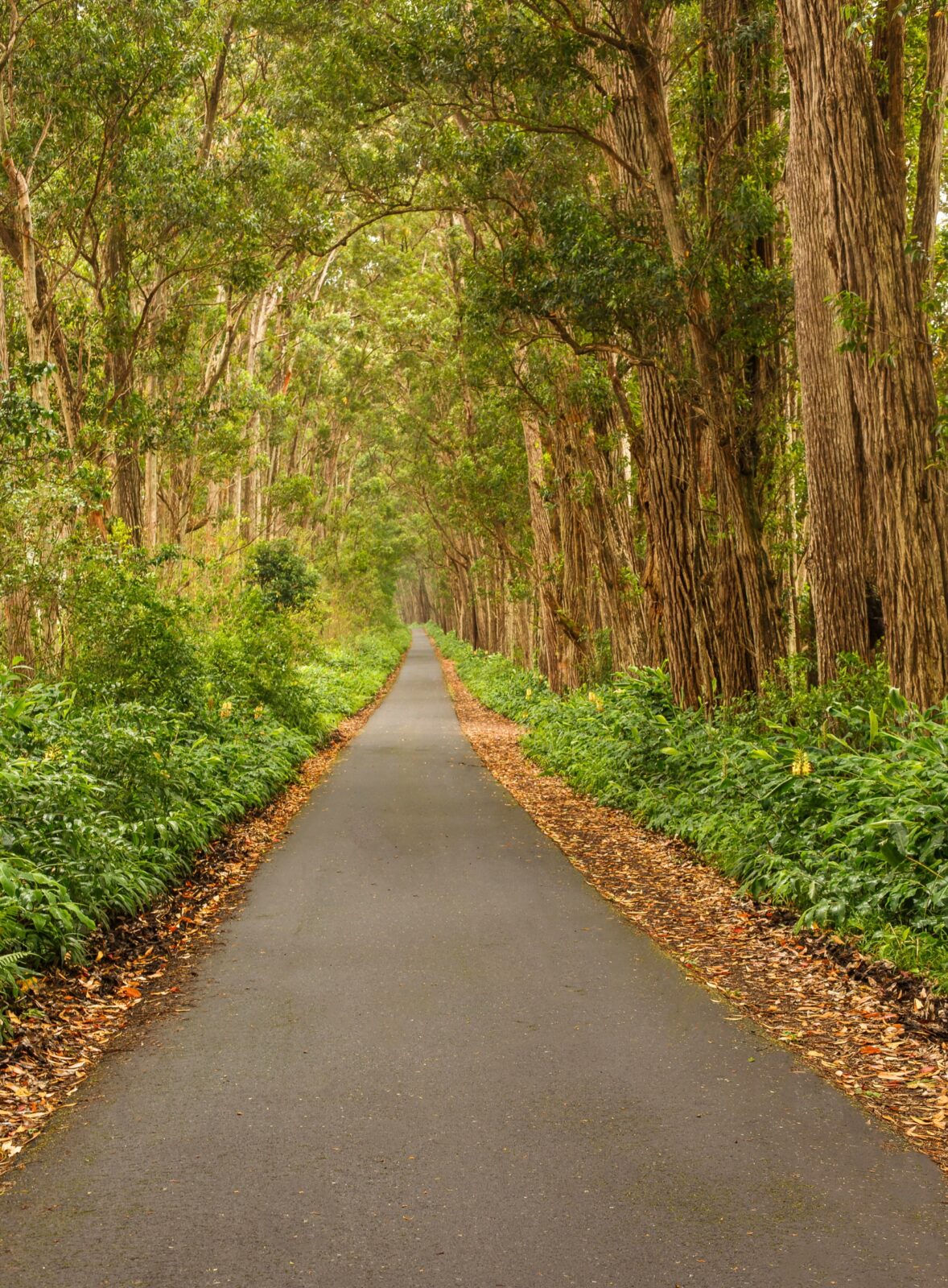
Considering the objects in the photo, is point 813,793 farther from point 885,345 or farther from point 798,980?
point 885,345

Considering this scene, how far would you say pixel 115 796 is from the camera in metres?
8.42

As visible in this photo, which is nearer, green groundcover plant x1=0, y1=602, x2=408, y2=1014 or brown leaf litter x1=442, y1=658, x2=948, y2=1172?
brown leaf litter x1=442, y1=658, x2=948, y2=1172

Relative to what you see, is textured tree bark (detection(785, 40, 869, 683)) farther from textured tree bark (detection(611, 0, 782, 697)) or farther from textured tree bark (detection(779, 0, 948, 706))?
textured tree bark (detection(611, 0, 782, 697))

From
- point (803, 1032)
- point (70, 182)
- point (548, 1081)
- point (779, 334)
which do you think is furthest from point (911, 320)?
point (70, 182)

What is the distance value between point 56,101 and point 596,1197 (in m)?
14.7

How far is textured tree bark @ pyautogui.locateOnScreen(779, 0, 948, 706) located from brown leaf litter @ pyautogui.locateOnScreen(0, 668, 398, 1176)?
5.50 m

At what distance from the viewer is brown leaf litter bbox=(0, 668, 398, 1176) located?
463 cm

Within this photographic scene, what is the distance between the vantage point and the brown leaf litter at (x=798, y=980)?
15.5 feet

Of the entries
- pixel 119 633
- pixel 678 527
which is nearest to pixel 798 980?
pixel 119 633

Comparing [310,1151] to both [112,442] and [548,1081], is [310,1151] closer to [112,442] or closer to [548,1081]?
[548,1081]

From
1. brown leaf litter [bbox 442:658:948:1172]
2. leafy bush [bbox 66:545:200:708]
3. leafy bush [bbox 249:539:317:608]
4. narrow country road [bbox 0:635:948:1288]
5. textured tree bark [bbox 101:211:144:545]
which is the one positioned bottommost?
brown leaf litter [bbox 442:658:948:1172]

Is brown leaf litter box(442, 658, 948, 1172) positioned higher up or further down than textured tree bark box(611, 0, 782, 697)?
further down

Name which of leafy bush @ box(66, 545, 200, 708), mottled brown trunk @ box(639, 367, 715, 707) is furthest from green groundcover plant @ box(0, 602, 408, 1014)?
mottled brown trunk @ box(639, 367, 715, 707)

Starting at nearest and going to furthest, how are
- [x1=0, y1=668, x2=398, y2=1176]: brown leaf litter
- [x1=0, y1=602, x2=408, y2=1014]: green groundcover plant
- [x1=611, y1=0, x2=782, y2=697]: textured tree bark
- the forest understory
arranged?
[x1=0, y1=668, x2=398, y2=1176]: brown leaf litter < [x1=0, y1=602, x2=408, y2=1014]: green groundcover plant < the forest understory < [x1=611, y1=0, x2=782, y2=697]: textured tree bark
